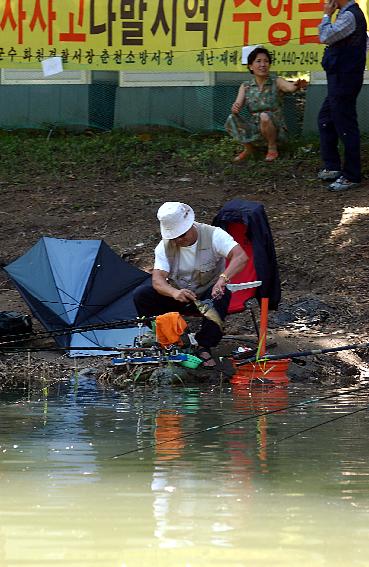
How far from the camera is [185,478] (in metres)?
6.74

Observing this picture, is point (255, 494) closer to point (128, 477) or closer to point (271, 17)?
point (128, 477)

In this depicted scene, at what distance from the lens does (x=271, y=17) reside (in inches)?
562

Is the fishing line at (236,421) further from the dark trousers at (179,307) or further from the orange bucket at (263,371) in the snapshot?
the dark trousers at (179,307)

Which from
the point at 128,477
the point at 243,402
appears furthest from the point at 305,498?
the point at 243,402

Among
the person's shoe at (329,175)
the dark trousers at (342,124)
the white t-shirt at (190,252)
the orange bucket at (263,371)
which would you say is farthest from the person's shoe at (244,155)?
the orange bucket at (263,371)

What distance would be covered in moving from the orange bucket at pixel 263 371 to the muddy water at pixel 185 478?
195 millimetres

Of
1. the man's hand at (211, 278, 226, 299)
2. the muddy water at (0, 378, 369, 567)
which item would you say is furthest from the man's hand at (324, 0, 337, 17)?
the muddy water at (0, 378, 369, 567)

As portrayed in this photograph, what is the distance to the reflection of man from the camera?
41.9 ft

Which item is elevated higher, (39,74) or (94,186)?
(39,74)

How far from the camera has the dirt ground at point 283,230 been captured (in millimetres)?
10688

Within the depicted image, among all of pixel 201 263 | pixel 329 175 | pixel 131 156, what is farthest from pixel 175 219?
pixel 131 156

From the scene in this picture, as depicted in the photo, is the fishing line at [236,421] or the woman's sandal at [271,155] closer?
the fishing line at [236,421]

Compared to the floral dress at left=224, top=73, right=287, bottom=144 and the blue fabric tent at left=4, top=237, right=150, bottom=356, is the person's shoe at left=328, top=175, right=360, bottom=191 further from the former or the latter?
the blue fabric tent at left=4, top=237, right=150, bottom=356

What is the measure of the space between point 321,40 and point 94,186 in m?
3.03
